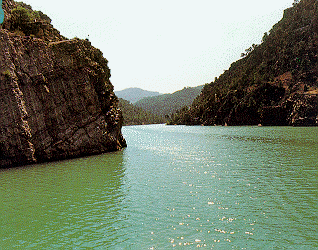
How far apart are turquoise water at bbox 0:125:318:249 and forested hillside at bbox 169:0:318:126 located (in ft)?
348

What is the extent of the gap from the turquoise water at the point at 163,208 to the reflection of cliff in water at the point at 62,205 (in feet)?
0.18

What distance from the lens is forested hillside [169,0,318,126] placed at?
117m

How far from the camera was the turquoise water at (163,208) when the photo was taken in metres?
10.4

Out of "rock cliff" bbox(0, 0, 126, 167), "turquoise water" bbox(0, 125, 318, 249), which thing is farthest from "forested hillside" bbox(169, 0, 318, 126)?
"turquoise water" bbox(0, 125, 318, 249)

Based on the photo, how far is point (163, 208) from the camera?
14.3 metres

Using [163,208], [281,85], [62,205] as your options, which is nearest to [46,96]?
[62,205]

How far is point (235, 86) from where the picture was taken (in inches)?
6555

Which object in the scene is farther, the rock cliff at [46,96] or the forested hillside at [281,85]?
the forested hillside at [281,85]

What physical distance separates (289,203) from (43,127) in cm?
3035

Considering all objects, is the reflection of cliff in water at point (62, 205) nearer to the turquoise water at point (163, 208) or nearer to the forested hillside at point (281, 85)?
the turquoise water at point (163, 208)

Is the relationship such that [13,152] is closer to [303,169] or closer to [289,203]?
[289,203]

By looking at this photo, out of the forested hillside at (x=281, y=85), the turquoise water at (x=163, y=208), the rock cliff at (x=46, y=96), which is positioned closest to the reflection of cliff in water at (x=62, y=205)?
the turquoise water at (x=163, y=208)

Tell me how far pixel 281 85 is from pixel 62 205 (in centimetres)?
14204

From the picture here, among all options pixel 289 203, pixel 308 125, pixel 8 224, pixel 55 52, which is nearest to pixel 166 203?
pixel 289 203
